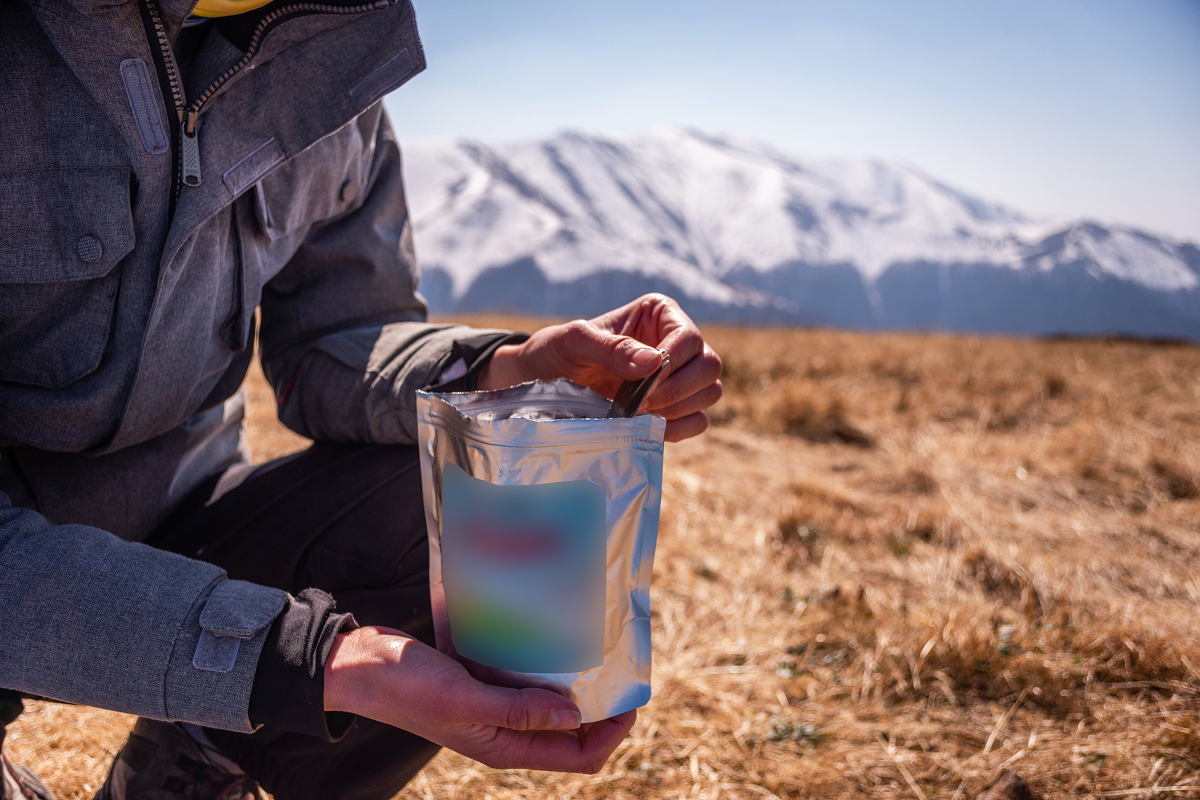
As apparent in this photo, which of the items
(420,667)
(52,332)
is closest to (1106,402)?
(420,667)

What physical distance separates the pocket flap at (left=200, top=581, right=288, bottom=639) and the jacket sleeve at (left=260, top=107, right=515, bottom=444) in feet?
1.36

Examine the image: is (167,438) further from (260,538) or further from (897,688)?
(897,688)

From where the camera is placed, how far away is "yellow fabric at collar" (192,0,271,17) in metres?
0.88

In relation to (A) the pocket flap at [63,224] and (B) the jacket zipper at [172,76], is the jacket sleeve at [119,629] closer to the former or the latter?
(A) the pocket flap at [63,224]

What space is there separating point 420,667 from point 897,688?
1.27 metres

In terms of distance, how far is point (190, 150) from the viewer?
91cm

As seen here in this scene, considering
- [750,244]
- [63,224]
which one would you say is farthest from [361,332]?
[750,244]

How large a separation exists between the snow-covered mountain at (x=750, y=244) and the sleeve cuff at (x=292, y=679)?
8309cm

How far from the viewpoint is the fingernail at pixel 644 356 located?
86cm

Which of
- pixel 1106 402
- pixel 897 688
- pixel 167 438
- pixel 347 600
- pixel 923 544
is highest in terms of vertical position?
pixel 167 438

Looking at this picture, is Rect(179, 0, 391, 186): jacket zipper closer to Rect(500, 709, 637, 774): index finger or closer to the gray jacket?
the gray jacket

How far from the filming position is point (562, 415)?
0.96 metres

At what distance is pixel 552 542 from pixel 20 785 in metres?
1.09

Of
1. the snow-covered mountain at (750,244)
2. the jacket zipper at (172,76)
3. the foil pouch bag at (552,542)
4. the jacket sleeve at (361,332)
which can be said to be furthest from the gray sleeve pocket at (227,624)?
the snow-covered mountain at (750,244)
